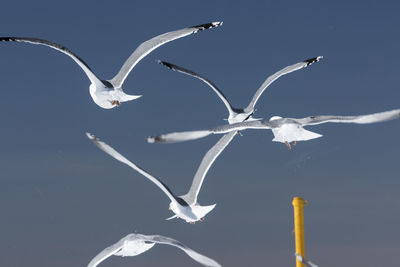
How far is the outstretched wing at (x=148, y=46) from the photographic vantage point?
10.0m

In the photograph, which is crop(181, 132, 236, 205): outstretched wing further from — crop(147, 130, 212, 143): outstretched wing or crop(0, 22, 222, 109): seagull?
crop(147, 130, 212, 143): outstretched wing

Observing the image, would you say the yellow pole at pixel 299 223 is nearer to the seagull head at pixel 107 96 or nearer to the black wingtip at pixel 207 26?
the seagull head at pixel 107 96

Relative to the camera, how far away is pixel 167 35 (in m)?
10.0

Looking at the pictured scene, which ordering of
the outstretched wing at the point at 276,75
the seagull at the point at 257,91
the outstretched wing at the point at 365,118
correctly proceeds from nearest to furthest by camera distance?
the outstretched wing at the point at 365,118, the seagull at the point at 257,91, the outstretched wing at the point at 276,75

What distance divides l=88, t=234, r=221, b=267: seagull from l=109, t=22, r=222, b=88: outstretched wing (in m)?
3.25

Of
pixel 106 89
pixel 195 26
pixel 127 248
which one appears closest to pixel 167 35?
pixel 195 26

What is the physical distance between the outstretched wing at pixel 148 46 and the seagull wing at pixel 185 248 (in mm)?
3454

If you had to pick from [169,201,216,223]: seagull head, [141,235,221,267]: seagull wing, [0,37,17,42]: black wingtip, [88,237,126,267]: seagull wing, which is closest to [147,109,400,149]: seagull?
[141,235,221,267]: seagull wing

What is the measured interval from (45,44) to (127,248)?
3925mm

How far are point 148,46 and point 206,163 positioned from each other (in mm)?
2305

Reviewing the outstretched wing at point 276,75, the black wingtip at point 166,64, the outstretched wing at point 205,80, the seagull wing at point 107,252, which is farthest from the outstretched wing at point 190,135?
the outstretched wing at point 276,75

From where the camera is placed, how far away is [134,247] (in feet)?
25.3

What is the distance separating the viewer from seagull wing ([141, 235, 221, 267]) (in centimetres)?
694

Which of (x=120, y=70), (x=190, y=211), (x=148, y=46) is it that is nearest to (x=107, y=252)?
(x=190, y=211)
